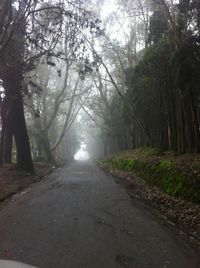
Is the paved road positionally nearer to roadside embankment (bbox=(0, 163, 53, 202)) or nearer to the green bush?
the green bush

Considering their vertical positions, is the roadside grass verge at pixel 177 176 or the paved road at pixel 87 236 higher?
the roadside grass verge at pixel 177 176

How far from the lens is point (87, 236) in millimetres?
7695

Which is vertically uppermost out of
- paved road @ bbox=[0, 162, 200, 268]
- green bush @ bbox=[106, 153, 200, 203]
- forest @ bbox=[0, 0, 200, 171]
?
forest @ bbox=[0, 0, 200, 171]

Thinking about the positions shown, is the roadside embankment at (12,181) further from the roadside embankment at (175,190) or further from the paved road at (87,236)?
the roadside embankment at (175,190)

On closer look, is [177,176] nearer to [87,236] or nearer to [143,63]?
[87,236]

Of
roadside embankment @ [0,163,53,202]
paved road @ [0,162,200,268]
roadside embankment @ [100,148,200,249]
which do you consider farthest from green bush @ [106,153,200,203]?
roadside embankment @ [0,163,53,202]

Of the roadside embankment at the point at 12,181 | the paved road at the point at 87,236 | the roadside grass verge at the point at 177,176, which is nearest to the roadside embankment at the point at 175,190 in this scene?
the roadside grass verge at the point at 177,176

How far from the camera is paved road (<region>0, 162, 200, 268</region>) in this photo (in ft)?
20.7

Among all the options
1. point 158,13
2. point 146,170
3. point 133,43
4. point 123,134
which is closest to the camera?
point 146,170

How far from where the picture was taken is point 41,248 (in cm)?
690

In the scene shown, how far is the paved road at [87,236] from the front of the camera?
6312 millimetres

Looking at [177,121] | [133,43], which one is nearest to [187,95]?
[177,121]

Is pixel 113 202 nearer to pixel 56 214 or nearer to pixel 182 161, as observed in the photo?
pixel 56 214

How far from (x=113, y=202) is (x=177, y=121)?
7171mm
